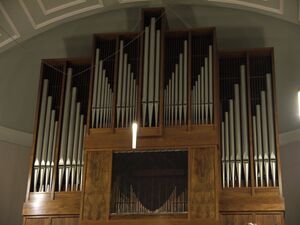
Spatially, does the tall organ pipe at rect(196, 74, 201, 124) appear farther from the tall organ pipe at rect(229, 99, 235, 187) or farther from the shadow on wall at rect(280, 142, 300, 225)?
the shadow on wall at rect(280, 142, 300, 225)

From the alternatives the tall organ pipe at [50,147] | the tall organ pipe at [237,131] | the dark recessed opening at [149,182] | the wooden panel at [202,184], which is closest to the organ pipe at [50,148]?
the tall organ pipe at [50,147]

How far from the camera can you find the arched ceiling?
1245cm

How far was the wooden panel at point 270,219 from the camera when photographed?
1074cm

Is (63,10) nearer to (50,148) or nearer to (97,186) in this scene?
(50,148)

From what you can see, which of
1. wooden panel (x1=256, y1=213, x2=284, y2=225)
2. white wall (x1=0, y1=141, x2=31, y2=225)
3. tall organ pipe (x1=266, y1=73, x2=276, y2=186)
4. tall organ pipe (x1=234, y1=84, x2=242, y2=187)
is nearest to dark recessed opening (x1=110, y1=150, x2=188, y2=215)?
tall organ pipe (x1=234, y1=84, x2=242, y2=187)

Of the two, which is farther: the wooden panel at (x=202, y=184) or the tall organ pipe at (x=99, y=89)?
the tall organ pipe at (x=99, y=89)

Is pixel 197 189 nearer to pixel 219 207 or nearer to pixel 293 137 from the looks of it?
pixel 219 207

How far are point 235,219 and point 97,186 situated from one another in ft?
7.95

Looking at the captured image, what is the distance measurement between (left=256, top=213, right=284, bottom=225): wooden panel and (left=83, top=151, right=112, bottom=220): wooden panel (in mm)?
2567

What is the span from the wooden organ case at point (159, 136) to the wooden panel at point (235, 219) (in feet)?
0.06

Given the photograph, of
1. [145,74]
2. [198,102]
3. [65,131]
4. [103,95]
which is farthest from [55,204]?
[198,102]

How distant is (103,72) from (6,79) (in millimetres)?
2527

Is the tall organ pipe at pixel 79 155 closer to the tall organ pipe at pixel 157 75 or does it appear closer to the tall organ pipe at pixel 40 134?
the tall organ pipe at pixel 40 134

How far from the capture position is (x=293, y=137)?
12438 millimetres
